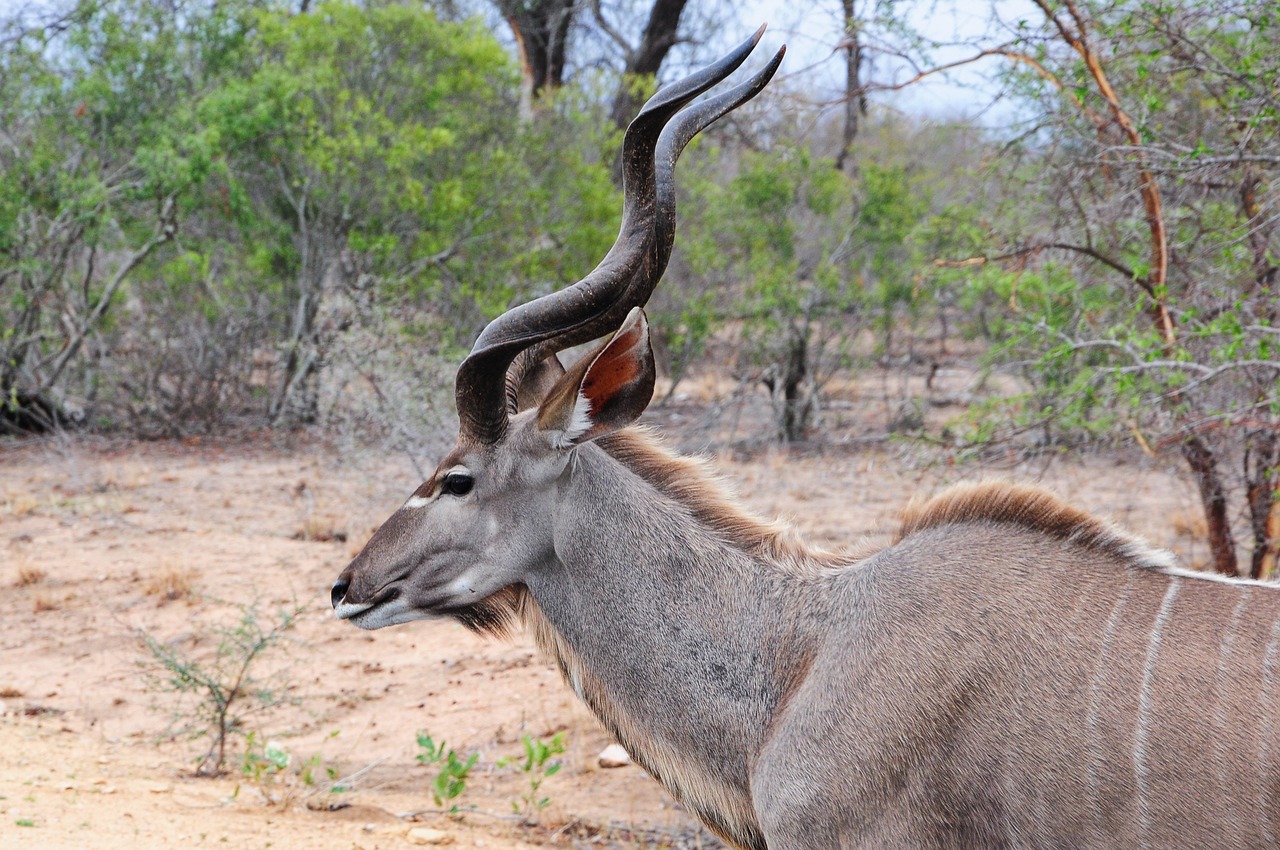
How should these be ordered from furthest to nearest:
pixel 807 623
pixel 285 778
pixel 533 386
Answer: pixel 285 778, pixel 533 386, pixel 807 623

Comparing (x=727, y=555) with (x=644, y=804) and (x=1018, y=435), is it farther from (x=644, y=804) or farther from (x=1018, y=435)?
(x=1018, y=435)

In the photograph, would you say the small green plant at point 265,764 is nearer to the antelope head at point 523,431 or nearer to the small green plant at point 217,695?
the small green plant at point 217,695

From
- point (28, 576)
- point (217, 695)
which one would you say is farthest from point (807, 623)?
point (28, 576)

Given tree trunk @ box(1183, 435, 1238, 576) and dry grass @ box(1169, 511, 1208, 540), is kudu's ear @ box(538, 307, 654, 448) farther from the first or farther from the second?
dry grass @ box(1169, 511, 1208, 540)

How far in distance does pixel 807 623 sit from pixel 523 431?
85cm

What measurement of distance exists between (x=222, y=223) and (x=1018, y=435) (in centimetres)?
911

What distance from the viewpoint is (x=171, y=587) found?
6.98 m

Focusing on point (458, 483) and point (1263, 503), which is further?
point (1263, 503)

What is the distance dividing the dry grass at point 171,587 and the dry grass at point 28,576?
0.66 metres

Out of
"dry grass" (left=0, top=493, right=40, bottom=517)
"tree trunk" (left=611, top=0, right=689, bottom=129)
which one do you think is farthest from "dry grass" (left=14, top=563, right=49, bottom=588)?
"tree trunk" (left=611, top=0, right=689, bottom=129)

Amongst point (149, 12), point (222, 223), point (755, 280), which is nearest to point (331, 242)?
point (222, 223)

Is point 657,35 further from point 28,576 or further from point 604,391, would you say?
point 604,391

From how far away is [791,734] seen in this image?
2.61 m

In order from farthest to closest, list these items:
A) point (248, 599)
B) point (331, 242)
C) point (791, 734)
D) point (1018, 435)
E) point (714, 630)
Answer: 1. point (331, 242)
2. point (248, 599)
3. point (1018, 435)
4. point (714, 630)
5. point (791, 734)
